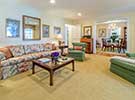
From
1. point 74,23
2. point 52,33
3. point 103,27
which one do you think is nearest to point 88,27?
point 74,23

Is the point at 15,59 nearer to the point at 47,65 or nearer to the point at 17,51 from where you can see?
the point at 17,51

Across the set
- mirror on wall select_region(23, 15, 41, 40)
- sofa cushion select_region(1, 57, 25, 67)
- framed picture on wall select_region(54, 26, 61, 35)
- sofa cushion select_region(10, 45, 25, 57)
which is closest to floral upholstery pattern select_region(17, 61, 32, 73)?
sofa cushion select_region(1, 57, 25, 67)

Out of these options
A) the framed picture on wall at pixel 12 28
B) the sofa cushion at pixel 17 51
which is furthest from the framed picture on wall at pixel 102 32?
the sofa cushion at pixel 17 51

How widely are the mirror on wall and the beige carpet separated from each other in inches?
95.3

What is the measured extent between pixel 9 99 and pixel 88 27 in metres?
7.23

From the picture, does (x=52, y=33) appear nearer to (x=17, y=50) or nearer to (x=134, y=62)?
(x=17, y=50)

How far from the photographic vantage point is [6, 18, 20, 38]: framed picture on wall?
4.67 meters

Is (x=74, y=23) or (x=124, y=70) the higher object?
(x=74, y=23)

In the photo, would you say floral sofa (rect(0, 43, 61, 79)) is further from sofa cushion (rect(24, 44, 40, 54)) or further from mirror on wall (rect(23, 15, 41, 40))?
mirror on wall (rect(23, 15, 41, 40))

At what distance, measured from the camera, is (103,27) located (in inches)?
487

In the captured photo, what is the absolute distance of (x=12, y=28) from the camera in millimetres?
4836

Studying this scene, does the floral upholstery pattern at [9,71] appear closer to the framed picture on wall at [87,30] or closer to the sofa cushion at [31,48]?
the sofa cushion at [31,48]

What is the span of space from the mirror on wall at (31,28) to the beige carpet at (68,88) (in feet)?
7.94

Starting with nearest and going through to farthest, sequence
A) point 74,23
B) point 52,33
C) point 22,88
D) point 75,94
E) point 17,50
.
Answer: point 75,94, point 22,88, point 17,50, point 52,33, point 74,23
